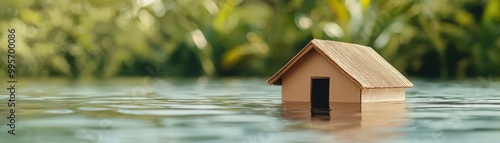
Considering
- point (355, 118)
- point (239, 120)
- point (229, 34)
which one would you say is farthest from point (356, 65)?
point (229, 34)

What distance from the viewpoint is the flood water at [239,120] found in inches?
344

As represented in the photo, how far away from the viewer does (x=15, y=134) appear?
9.09 m

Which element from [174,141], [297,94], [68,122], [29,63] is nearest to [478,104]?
[297,94]

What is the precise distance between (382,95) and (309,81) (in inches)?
44.8

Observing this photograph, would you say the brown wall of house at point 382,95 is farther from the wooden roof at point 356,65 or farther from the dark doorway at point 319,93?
the dark doorway at point 319,93

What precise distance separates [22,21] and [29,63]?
46.0 inches

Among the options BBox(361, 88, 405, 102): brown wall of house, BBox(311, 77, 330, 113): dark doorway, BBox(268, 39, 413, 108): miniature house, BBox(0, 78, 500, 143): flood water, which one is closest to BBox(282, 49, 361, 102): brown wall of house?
BBox(268, 39, 413, 108): miniature house

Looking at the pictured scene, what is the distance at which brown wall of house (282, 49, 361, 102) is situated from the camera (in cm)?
1404

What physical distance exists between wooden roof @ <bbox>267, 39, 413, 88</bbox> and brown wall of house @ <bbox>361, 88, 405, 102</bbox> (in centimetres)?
16

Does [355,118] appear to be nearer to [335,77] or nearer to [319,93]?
[335,77]

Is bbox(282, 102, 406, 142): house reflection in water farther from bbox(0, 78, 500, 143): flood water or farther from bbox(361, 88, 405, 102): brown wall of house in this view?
bbox(361, 88, 405, 102): brown wall of house

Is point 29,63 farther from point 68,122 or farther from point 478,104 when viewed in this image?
point 68,122

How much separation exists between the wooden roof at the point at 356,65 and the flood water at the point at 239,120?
308 mm

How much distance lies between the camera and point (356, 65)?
1441cm
